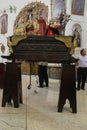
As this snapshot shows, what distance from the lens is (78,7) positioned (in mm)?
14930

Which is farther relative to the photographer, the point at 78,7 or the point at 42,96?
the point at 78,7

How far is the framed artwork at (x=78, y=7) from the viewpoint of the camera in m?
14.9

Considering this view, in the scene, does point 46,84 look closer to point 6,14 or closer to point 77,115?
point 77,115

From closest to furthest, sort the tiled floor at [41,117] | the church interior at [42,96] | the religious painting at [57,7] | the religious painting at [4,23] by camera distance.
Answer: the tiled floor at [41,117], the church interior at [42,96], the religious painting at [57,7], the religious painting at [4,23]

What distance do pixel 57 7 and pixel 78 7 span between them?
1114 millimetres

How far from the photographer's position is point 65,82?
18.2 feet

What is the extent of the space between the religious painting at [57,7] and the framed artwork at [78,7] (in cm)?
57

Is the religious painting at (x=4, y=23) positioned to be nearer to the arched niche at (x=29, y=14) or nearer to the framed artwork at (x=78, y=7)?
the arched niche at (x=29, y=14)

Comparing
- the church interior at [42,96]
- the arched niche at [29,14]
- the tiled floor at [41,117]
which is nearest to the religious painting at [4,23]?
the arched niche at [29,14]

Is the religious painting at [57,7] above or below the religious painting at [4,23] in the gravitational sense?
above

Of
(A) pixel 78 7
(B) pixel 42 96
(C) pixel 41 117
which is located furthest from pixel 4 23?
(C) pixel 41 117

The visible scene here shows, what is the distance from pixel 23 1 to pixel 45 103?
10.9 meters

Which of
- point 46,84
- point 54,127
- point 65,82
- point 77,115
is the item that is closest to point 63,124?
point 54,127

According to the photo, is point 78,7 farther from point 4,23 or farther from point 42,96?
point 42,96
